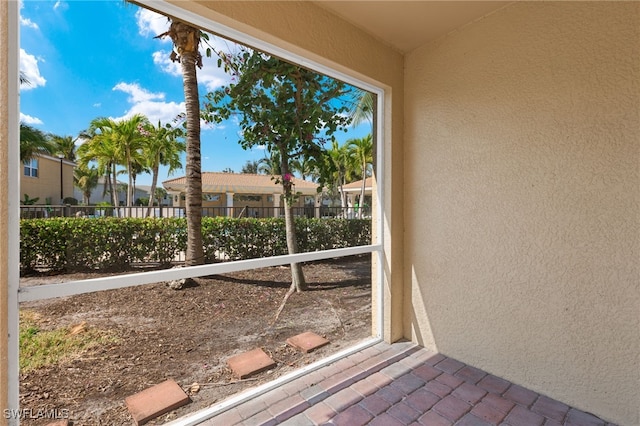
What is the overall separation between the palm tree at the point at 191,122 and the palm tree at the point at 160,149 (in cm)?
12

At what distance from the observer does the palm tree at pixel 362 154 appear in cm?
331

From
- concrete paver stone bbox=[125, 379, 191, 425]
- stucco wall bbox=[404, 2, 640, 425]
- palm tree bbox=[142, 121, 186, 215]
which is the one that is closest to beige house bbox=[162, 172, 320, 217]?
palm tree bbox=[142, 121, 186, 215]

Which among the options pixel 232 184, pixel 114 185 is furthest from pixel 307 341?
pixel 114 185

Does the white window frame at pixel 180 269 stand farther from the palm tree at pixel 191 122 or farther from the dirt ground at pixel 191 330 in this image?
the palm tree at pixel 191 122

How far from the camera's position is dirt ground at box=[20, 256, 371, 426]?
7.18ft

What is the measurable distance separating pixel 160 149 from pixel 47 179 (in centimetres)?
80

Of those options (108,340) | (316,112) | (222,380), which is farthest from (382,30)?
(108,340)

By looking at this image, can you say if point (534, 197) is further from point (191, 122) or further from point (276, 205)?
point (191, 122)

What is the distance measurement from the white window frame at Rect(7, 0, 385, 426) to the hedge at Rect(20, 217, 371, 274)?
1.16ft

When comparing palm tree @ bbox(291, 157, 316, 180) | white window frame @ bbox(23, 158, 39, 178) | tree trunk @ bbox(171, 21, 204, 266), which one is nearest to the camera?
white window frame @ bbox(23, 158, 39, 178)

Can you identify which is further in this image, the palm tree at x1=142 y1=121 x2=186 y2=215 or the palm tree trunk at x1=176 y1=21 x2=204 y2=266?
the palm tree trunk at x1=176 y1=21 x2=204 y2=266

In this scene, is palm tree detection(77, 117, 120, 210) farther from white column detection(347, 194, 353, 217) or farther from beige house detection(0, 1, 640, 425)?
white column detection(347, 194, 353, 217)

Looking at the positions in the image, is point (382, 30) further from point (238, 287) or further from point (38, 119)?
point (238, 287)

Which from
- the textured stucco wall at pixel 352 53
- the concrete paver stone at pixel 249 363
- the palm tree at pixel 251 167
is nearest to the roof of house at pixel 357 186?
the textured stucco wall at pixel 352 53
